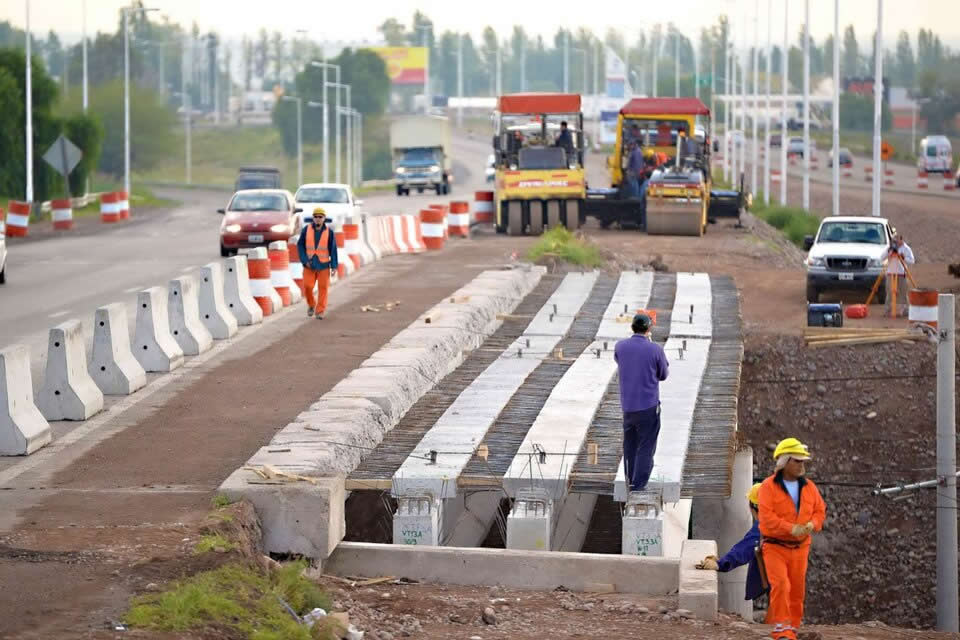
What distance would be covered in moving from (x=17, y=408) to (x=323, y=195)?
2921cm

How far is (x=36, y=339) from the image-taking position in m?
21.8

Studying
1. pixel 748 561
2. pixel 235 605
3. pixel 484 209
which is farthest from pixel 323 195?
pixel 235 605

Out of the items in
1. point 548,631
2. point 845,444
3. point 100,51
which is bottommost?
point 845,444

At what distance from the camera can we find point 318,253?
22.3 meters

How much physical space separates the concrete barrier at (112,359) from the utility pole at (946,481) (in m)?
9.40

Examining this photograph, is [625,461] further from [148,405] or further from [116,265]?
[116,265]

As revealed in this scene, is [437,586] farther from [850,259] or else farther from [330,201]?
[330,201]

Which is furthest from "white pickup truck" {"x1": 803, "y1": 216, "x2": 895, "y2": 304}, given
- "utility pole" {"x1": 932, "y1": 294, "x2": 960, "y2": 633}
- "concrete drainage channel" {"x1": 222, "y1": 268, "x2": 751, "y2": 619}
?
"utility pole" {"x1": 932, "y1": 294, "x2": 960, "y2": 633}

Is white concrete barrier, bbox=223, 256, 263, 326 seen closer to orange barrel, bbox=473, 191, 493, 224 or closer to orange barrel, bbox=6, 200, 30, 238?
orange barrel, bbox=6, 200, 30, 238

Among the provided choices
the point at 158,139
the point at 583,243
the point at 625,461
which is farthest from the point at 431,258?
the point at 158,139

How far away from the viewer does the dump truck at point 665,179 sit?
4434 centimetres

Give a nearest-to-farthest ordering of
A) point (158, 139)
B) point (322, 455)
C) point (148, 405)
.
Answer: point (322, 455) < point (148, 405) < point (158, 139)

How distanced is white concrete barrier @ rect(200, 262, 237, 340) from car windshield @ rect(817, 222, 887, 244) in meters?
14.4

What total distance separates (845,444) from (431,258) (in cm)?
1083
